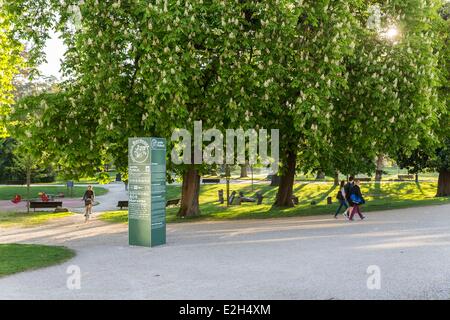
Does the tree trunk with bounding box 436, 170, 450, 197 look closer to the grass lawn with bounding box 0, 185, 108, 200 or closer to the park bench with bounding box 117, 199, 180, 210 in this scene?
the park bench with bounding box 117, 199, 180, 210

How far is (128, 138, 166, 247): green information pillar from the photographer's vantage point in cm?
1644

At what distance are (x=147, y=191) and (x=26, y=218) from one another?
15.3 meters

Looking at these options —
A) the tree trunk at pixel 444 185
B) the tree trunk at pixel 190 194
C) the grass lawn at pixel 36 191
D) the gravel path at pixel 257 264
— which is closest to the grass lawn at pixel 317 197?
the tree trunk at pixel 444 185

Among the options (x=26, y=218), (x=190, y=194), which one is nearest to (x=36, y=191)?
(x=26, y=218)

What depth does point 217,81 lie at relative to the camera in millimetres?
22062

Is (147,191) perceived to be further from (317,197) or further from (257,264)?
(317,197)

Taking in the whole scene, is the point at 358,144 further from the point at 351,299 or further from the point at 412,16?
the point at 351,299

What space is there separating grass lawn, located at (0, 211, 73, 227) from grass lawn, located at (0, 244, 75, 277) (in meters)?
9.86

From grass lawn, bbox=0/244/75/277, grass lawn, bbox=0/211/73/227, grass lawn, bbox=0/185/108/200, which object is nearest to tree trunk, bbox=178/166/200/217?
grass lawn, bbox=0/211/73/227

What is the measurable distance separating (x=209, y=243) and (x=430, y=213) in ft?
42.4

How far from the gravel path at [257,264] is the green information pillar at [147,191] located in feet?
1.79

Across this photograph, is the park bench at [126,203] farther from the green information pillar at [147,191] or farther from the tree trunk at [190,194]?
the green information pillar at [147,191]

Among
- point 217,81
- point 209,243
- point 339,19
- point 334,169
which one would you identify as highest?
point 339,19
